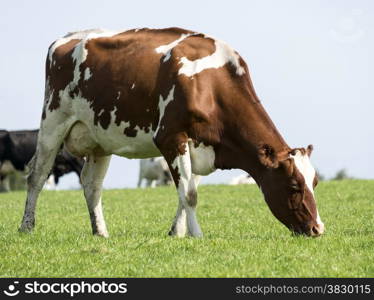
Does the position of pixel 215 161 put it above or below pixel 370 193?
above

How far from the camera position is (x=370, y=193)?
2503 centimetres

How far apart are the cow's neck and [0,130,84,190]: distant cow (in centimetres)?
2577

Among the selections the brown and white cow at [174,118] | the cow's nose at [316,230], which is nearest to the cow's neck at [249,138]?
the brown and white cow at [174,118]

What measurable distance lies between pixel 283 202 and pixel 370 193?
13.7m

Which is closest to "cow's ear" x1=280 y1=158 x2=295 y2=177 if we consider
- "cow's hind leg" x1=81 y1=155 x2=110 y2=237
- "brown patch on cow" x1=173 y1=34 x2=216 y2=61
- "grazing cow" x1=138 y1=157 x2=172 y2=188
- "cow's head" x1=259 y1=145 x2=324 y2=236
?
"cow's head" x1=259 y1=145 x2=324 y2=236

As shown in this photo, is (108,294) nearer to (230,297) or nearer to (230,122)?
(230,297)

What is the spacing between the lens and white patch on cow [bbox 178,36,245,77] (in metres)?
12.5

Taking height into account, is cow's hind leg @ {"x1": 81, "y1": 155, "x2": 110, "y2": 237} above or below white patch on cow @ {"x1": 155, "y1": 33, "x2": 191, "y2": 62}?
below

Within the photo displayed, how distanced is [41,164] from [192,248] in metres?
4.55

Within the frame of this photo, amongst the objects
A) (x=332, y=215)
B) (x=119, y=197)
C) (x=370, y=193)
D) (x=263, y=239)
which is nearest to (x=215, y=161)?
(x=263, y=239)

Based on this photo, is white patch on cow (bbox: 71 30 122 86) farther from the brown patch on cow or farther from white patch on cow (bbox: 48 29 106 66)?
the brown patch on cow

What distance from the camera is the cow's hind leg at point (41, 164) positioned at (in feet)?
46.8

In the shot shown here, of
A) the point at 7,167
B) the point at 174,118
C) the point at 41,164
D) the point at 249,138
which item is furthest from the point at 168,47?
the point at 7,167

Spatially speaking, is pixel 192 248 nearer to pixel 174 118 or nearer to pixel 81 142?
pixel 174 118
